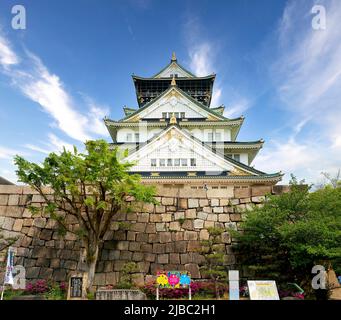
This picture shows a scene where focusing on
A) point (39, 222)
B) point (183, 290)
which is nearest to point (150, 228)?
point (183, 290)

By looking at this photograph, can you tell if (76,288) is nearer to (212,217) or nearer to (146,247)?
(146,247)

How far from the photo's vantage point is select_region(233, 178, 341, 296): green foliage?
19.1 feet

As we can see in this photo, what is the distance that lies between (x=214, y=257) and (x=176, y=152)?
33.5ft

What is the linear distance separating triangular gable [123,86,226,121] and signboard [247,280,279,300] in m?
17.5

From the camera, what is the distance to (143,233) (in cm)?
832

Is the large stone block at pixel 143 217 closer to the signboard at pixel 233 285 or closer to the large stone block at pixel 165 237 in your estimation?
the large stone block at pixel 165 237

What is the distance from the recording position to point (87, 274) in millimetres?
7004

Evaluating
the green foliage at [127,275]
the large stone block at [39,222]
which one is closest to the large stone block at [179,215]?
the green foliage at [127,275]

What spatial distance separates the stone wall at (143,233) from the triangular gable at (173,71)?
2058cm

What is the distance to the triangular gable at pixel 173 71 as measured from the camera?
88.7 feet

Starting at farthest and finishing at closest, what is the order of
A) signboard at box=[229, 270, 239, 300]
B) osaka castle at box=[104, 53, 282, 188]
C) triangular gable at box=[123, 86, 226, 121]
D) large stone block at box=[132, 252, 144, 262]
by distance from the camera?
triangular gable at box=[123, 86, 226, 121]
osaka castle at box=[104, 53, 282, 188]
large stone block at box=[132, 252, 144, 262]
signboard at box=[229, 270, 239, 300]

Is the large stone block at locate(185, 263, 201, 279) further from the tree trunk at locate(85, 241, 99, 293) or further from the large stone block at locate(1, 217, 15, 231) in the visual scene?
the large stone block at locate(1, 217, 15, 231)

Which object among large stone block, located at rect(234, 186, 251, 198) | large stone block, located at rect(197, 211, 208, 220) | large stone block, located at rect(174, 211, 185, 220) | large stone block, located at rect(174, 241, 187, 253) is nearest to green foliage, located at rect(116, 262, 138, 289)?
large stone block, located at rect(174, 241, 187, 253)
